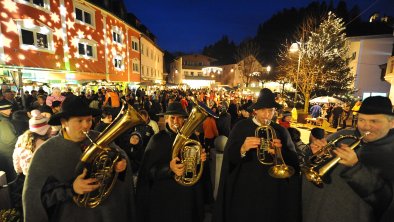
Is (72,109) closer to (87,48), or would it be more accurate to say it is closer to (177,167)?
(177,167)

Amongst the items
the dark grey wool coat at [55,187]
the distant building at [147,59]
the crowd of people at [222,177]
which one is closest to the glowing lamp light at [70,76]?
the distant building at [147,59]

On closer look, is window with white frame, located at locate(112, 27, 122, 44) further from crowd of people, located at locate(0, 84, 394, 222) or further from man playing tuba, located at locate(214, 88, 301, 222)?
man playing tuba, located at locate(214, 88, 301, 222)

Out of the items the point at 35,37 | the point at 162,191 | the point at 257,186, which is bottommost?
the point at 162,191

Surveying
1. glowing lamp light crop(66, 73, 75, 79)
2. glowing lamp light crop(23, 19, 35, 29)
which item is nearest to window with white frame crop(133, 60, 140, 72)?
glowing lamp light crop(66, 73, 75, 79)

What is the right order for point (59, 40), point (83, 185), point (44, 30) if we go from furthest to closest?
point (59, 40)
point (44, 30)
point (83, 185)

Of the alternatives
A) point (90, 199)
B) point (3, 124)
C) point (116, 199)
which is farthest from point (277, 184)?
point (3, 124)

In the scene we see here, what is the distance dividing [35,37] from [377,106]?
2023 cm

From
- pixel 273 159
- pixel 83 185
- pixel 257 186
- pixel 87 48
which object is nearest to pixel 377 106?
pixel 273 159

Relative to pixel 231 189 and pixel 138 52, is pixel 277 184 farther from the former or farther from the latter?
pixel 138 52

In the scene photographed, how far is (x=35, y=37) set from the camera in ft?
51.4

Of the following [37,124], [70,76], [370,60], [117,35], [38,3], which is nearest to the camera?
[37,124]

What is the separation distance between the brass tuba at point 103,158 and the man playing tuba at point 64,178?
0.10 meters

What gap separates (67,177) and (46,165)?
0.85ft

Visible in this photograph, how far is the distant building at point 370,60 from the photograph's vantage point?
3216 centimetres
